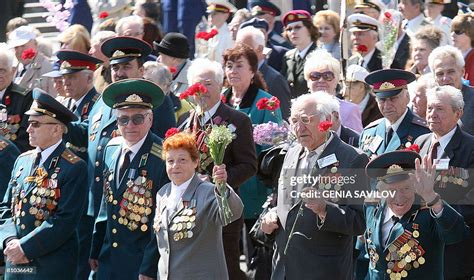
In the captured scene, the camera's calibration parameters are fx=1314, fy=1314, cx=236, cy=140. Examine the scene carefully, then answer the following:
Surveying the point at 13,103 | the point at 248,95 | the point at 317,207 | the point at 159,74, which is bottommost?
the point at 317,207

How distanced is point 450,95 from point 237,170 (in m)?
1.84

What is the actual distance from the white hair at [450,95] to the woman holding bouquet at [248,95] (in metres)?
1.82

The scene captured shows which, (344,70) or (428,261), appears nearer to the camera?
(428,261)

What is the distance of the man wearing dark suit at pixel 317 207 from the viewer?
9547mm

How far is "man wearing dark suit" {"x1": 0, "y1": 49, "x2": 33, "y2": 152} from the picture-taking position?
1267cm

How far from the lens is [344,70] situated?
46.8ft

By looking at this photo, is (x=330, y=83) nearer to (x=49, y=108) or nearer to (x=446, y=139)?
(x=446, y=139)

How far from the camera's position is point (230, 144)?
10.8m

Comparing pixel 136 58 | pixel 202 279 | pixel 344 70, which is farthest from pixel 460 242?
pixel 344 70

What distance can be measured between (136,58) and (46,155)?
140cm

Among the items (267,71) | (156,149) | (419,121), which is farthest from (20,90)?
(419,121)

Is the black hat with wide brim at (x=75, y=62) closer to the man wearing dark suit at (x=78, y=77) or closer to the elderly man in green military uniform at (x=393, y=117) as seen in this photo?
the man wearing dark suit at (x=78, y=77)

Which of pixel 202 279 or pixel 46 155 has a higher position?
pixel 46 155

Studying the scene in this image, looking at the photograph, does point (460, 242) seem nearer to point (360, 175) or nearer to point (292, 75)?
point (360, 175)
